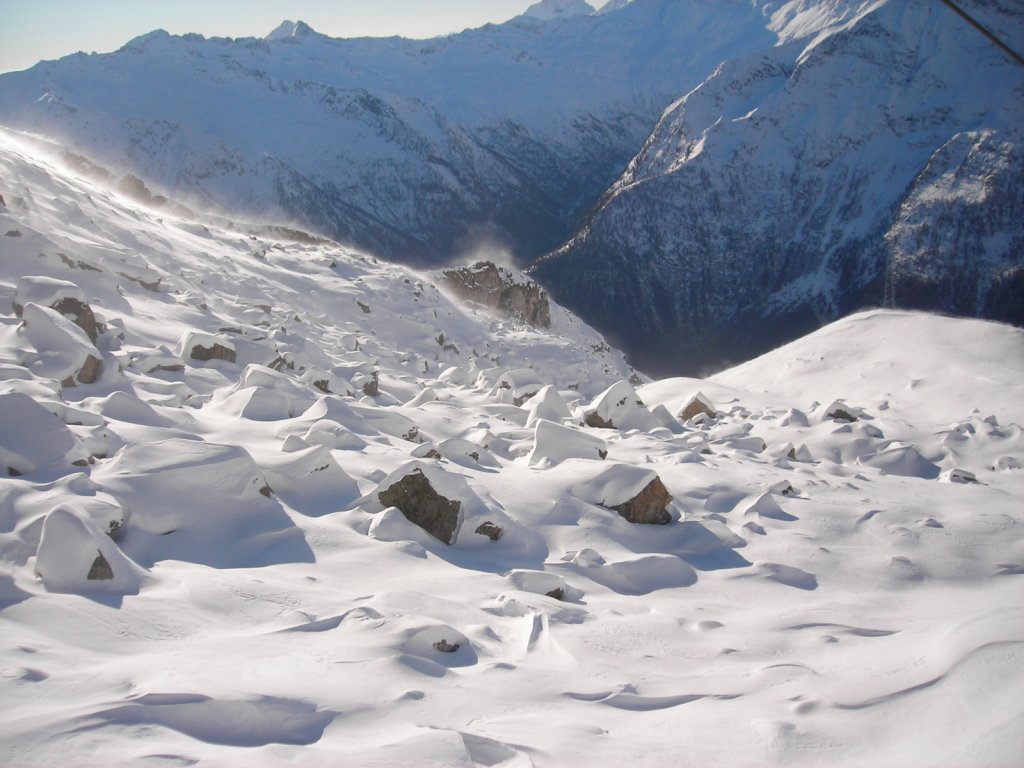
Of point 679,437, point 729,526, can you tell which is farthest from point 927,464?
point 729,526

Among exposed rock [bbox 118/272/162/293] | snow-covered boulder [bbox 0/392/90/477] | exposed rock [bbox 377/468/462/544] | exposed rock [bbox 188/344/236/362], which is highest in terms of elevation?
exposed rock [bbox 118/272/162/293]

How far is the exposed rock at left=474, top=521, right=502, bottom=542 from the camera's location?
653 cm

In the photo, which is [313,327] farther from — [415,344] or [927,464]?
[927,464]

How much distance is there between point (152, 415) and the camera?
7887mm

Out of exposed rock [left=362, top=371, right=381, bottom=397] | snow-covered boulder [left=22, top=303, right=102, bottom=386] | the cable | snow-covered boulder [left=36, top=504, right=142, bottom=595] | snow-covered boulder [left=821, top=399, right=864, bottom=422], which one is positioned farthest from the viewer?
exposed rock [left=362, top=371, right=381, bottom=397]

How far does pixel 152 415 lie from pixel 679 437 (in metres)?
7.56

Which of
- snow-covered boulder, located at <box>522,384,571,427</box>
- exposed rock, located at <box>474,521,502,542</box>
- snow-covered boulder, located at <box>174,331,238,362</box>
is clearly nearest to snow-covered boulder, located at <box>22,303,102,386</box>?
snow-covered boulder, located at <box>174,331,238,362</box>

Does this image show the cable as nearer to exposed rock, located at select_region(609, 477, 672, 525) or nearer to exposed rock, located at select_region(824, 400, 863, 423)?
exposed rock, located at select_region(609, 477, 672, 525)

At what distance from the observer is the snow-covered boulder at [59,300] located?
1067 centimetres

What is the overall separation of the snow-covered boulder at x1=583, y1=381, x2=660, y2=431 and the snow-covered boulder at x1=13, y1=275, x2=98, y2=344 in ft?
25.4

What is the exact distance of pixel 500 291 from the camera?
4288cm

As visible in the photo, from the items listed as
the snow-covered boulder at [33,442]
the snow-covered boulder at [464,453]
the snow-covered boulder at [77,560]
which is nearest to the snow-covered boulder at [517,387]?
the snow-covered boulder at [464,453]

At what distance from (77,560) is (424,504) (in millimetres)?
2796

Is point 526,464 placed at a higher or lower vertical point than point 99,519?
lower
